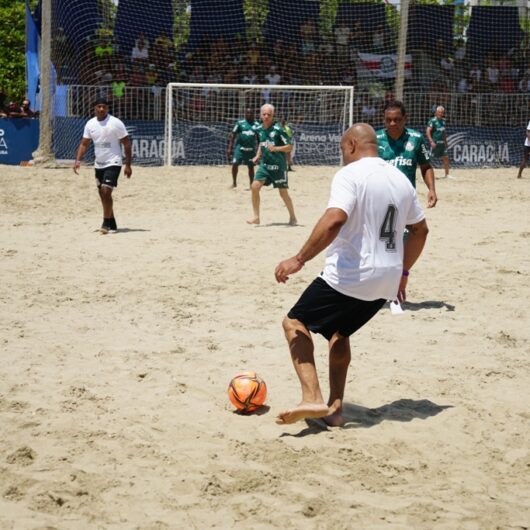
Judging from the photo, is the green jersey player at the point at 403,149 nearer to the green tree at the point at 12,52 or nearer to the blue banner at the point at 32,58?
the blue banner at the point at 32,58

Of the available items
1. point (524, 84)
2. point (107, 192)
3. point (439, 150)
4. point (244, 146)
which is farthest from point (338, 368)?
point (524, 84)

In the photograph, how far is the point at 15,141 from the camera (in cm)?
2156

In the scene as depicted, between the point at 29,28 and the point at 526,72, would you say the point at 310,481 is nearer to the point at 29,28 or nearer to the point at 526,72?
the point at 29,28

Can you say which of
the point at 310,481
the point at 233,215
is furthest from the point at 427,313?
the point at 233,215

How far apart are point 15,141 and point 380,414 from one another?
59.2ft

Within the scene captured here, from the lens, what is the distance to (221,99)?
23016 mm

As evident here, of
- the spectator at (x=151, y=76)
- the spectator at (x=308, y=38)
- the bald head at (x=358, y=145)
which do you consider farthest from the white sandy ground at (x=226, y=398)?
the spectator at (x=308, y=38)

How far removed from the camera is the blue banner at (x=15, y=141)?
21547 millimetres

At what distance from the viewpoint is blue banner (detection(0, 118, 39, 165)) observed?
21547 millimetres

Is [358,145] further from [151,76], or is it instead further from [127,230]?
[151,76]

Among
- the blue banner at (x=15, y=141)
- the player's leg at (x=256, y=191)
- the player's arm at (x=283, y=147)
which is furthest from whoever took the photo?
the blue banner at (x=15, y=141)

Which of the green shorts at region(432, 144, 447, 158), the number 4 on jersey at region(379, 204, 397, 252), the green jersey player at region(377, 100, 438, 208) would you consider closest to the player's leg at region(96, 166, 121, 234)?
the green jersey player at region(377, 100, 438, 208)

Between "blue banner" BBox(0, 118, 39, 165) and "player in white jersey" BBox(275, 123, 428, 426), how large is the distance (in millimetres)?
17910

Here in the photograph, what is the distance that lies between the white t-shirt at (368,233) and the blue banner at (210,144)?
1754 cm
